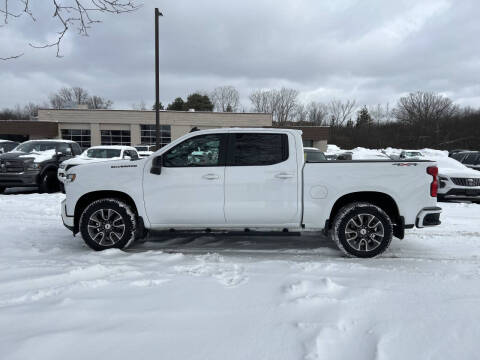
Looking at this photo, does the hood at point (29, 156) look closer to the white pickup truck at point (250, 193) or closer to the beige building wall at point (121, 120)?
the white pickup truck at point (250, 193)

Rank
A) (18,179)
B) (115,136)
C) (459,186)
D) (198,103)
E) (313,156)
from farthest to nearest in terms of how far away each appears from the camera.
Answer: (198,103)
(115,136)
(313,156)
(18,179)
(459,186)

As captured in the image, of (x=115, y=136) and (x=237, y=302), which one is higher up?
(x=115, y=136)

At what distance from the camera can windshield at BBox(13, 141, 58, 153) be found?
12.3 m

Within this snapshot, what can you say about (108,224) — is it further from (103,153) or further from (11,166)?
(103,153)

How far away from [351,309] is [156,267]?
239cm

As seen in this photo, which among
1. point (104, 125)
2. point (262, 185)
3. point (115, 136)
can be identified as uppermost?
point (104, 125)

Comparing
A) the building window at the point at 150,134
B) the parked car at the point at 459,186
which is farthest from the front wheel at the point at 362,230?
the building window at the point at 150,134

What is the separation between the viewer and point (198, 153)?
506 cm

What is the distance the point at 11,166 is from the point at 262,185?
9.91 meters

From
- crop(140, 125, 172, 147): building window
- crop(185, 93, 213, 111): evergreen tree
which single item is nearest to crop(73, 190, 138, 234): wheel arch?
crop(140, 125, 172, 147): building window

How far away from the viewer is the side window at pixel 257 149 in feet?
16.3

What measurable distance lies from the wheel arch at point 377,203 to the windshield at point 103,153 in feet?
34.2

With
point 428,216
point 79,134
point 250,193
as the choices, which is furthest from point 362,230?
point 79,134

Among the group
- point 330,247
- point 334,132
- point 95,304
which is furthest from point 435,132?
point 95,304
